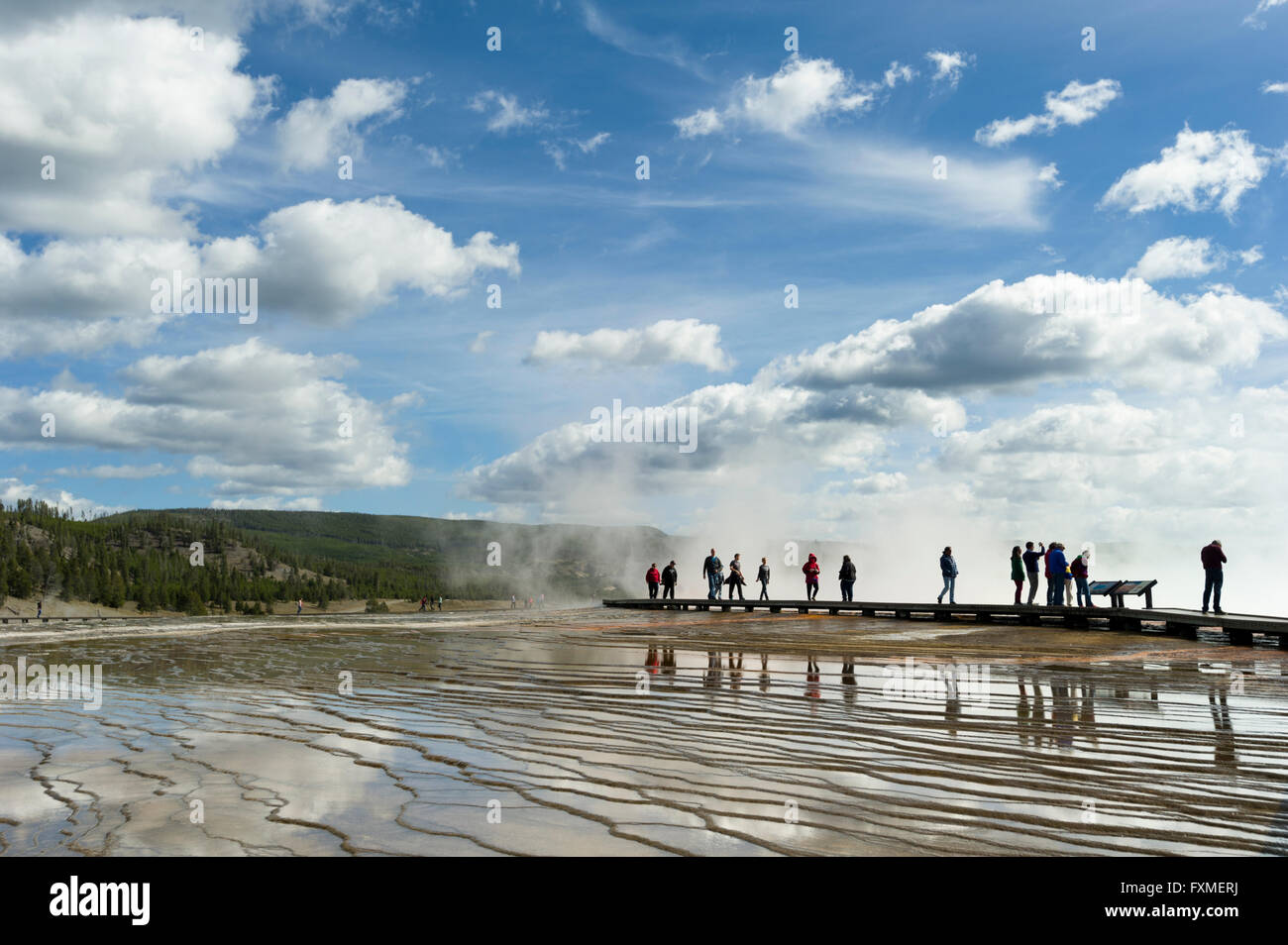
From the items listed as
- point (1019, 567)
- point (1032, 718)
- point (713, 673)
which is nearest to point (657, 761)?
point (1032, 718)

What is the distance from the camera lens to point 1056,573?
81.5 feet

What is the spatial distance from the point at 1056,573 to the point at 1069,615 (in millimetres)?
2408

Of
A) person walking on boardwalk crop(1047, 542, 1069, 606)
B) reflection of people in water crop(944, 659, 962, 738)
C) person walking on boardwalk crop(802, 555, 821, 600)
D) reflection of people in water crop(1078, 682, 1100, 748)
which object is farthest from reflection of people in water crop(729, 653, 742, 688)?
person walking on boardwalk crop(802, 555, 821, 600)

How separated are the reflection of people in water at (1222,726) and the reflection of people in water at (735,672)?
463cm

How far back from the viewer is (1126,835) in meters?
3.97

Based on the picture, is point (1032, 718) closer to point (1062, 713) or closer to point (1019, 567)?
point (1062, 713)

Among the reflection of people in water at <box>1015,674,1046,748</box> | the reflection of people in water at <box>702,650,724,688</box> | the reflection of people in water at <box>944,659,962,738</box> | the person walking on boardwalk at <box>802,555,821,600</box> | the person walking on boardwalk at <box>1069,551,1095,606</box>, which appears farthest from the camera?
the person walking on boardwalk at <box>802,555,821,600</box>

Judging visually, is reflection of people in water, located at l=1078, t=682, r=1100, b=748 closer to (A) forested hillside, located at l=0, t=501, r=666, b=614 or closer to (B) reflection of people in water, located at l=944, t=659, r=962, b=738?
(B) reflection of people in water, located at l=944, t=659, r=962, b=738

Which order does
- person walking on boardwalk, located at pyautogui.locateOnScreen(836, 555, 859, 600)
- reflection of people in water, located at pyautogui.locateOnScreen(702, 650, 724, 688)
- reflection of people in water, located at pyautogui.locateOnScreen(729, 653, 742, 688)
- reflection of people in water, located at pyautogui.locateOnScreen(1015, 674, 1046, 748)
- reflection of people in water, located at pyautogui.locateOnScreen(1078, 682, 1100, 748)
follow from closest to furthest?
reflection of people in water, located at pyautogui.locateOnScreen(1015, 674, 1046, 748)
reflection of people in water, located at pyautogui.locateOnScreen(1078, 682, 1100, 748)
reflection of people in water, located at pyautogui.locateOnScreen(729, 653, 742, 688)
reflection of people in water, located at pyautogui.locateOnScreen(702, 650, 724, 688)
person walking on boardwalk, located at pyautogui.locateOnScreen(836, 555, 859, 600)

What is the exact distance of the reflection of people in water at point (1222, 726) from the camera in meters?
5.64

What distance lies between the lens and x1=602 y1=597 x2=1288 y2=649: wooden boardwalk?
53.4ft

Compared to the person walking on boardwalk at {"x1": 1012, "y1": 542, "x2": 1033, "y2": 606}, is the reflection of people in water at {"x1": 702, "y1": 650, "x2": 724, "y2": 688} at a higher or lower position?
lower

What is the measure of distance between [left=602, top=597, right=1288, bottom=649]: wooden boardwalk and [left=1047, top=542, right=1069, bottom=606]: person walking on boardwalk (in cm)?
99

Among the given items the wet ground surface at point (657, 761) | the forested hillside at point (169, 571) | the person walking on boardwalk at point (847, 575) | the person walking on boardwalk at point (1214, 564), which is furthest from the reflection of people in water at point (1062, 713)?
the forested hillside at point (169, 571)
